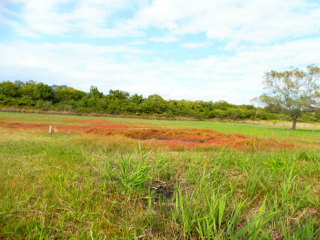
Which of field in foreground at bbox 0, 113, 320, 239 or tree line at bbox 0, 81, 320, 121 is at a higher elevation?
tree line at bbox 0, 81, 320, 121

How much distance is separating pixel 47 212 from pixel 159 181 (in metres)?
2.04

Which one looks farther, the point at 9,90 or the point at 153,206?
the point at 9,90

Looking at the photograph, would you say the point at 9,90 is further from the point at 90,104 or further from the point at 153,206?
the point at 153,206

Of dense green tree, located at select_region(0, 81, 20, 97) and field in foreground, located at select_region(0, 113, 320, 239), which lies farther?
dense green tree, located at select_region(0, 81, 20, 97)

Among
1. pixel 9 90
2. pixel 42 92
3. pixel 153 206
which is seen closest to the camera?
pixel 153 206

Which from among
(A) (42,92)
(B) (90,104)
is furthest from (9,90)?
(B) (90,104)

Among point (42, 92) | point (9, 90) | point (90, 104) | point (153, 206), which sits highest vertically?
point (42, 92)

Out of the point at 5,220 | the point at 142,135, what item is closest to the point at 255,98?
the point at 142,135

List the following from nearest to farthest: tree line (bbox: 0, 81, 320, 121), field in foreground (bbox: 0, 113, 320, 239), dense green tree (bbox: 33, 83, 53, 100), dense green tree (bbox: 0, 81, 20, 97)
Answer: field in foreground (bbox: 0, 113, 320, 239)
tree line (bbox: 0, 81, 320, 121)
dense green tree (bbox: 0, 81, 20, 97)
dense green tree (bbox: 33, 83, 53, 100)

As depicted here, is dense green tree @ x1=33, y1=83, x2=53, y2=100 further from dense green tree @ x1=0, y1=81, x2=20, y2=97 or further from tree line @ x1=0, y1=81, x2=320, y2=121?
dense green tree @ x1=0, y1=81, x2=20, y2=97

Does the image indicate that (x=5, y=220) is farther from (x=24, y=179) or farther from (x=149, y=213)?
(x=149, y=213)

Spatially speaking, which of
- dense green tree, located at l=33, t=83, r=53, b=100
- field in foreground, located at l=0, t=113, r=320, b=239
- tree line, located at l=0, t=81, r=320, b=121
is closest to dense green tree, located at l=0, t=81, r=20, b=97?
tree line, located at l=0, t=81, r=320, b=121

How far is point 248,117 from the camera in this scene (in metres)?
82.7

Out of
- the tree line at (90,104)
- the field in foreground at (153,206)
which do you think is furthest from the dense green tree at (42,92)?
the field in foreground at (153,206)
